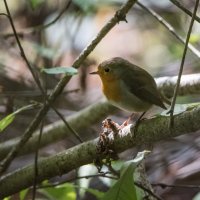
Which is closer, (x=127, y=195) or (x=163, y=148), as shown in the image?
(x=127, y=195)

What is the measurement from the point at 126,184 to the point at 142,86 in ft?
2.39

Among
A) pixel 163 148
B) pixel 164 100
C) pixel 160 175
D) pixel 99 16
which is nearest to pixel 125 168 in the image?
pixel 164 100

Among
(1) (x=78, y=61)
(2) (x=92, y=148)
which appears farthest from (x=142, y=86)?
(2) (x=92, y=148)

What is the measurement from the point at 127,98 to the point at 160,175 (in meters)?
0.97

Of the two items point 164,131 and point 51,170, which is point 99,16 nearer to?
point 51,170

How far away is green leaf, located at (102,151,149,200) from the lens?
5.78 ft

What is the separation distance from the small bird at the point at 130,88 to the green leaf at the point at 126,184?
0.62 meters

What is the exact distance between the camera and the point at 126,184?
1.79 m

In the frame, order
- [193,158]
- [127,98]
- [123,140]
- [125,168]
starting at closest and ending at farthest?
[125,168] → [123,140] → [127,98] → [193,158]

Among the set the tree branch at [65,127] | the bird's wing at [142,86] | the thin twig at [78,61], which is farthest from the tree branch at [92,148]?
the tree branch at [65,127]

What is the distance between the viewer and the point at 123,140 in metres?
2.06

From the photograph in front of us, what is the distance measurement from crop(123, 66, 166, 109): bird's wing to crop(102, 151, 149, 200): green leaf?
0.59 m

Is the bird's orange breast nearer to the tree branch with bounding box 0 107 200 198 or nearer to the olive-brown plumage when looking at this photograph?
the olive-brown plumage

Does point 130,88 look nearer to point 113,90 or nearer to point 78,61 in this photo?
point 113,90
